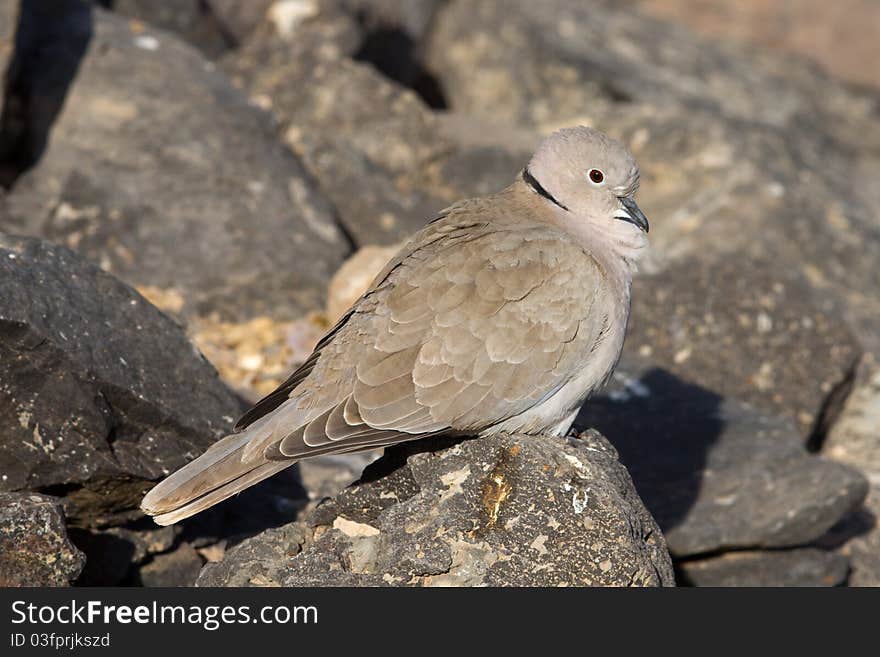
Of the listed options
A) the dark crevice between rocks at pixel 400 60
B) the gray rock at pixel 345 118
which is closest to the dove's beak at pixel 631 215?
the gray rock at pixel 345 118

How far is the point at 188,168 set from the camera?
853 centimetres

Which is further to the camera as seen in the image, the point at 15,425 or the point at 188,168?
the point at 188,168

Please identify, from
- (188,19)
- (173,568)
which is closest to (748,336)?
(173,568)

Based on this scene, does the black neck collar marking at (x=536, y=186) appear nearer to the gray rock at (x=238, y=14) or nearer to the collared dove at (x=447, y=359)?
the collared dove at (x=447, y=359)

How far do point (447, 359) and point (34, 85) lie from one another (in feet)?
16.5

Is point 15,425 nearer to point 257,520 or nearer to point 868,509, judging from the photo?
point 257,520

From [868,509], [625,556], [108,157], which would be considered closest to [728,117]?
[868,509]

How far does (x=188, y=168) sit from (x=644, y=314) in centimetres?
327

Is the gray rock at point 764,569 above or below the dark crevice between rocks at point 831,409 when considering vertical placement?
above

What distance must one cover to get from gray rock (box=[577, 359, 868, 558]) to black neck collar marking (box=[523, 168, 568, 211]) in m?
1.44

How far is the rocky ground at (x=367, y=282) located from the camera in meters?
4.84

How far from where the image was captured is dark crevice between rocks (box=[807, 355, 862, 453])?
8297mm

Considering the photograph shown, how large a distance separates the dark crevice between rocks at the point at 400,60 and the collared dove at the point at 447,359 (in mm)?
6399

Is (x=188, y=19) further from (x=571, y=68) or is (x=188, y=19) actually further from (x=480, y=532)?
(x=480, y=532)
